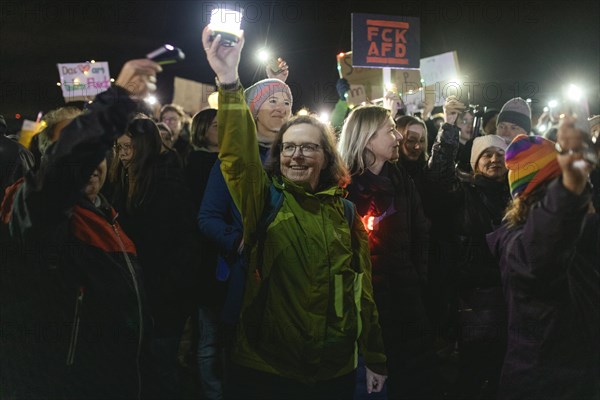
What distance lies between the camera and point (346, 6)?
15.8 metres

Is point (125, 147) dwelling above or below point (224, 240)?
above

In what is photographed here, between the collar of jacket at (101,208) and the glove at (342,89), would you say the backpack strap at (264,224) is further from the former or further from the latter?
the glove at (342,89)

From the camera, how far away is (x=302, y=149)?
2.90 metres

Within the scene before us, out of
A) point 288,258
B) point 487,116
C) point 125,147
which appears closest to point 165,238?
point 125,147

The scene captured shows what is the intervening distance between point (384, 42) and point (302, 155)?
4520 mm

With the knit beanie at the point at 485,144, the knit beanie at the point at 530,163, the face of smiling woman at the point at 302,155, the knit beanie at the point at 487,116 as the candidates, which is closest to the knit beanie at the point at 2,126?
the face of smiling woman at the point at 302,155

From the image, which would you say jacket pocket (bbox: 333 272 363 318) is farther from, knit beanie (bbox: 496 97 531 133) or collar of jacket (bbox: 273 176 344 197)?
knit beanie (bbox: 496 97 531 133)

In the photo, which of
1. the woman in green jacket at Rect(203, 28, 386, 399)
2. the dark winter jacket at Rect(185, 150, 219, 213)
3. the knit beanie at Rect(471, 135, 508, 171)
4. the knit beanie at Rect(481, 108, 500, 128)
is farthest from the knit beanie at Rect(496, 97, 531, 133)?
the woman in green jacket at Rect(203, 28, 386, 399)

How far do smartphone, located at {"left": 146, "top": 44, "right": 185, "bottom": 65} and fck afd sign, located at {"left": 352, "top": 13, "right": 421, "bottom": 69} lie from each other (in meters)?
4.77

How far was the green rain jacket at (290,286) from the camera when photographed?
105 inches

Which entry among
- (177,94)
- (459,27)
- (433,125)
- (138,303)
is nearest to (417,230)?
(138,303)

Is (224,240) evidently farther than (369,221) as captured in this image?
No

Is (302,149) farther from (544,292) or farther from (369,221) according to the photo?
(544,292)

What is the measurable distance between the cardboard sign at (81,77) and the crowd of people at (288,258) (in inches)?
232
